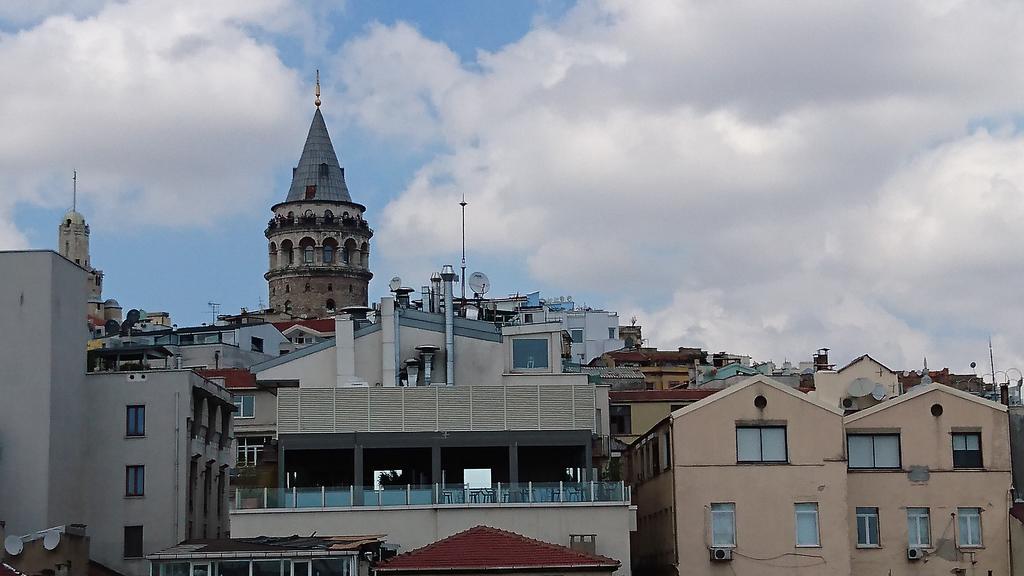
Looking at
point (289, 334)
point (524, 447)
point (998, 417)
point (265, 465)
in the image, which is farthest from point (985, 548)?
point (289, 334)

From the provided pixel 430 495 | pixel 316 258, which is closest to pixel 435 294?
pixel 430 495

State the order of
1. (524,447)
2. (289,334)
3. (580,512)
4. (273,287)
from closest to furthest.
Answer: (580,512) → (524,447) → (289,334) → (273,287)

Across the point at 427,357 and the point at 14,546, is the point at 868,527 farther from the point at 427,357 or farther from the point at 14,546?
the point at 14,546

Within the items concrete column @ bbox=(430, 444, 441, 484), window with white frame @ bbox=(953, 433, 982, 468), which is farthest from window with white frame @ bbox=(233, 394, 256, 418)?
window with white frame @ bbox=(953, 433, 982, 468)

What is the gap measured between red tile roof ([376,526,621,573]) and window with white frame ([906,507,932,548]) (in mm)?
14287

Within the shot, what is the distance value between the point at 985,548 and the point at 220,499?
30.0 meters

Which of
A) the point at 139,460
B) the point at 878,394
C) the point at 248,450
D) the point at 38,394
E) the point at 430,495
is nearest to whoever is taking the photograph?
the point at 430,495

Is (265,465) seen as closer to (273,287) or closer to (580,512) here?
(580,512)

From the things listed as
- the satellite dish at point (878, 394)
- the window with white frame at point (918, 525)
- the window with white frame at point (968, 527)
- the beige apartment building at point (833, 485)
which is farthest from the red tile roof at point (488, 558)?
the satellite dish at point (878, 394)

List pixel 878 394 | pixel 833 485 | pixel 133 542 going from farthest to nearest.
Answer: pixel 878 394 < pixel 133 542 < pixel 833 485

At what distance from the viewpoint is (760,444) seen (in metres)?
58.2

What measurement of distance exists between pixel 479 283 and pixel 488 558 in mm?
25241

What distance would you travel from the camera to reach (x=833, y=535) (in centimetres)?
5719

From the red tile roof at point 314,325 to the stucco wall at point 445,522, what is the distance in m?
74.3
